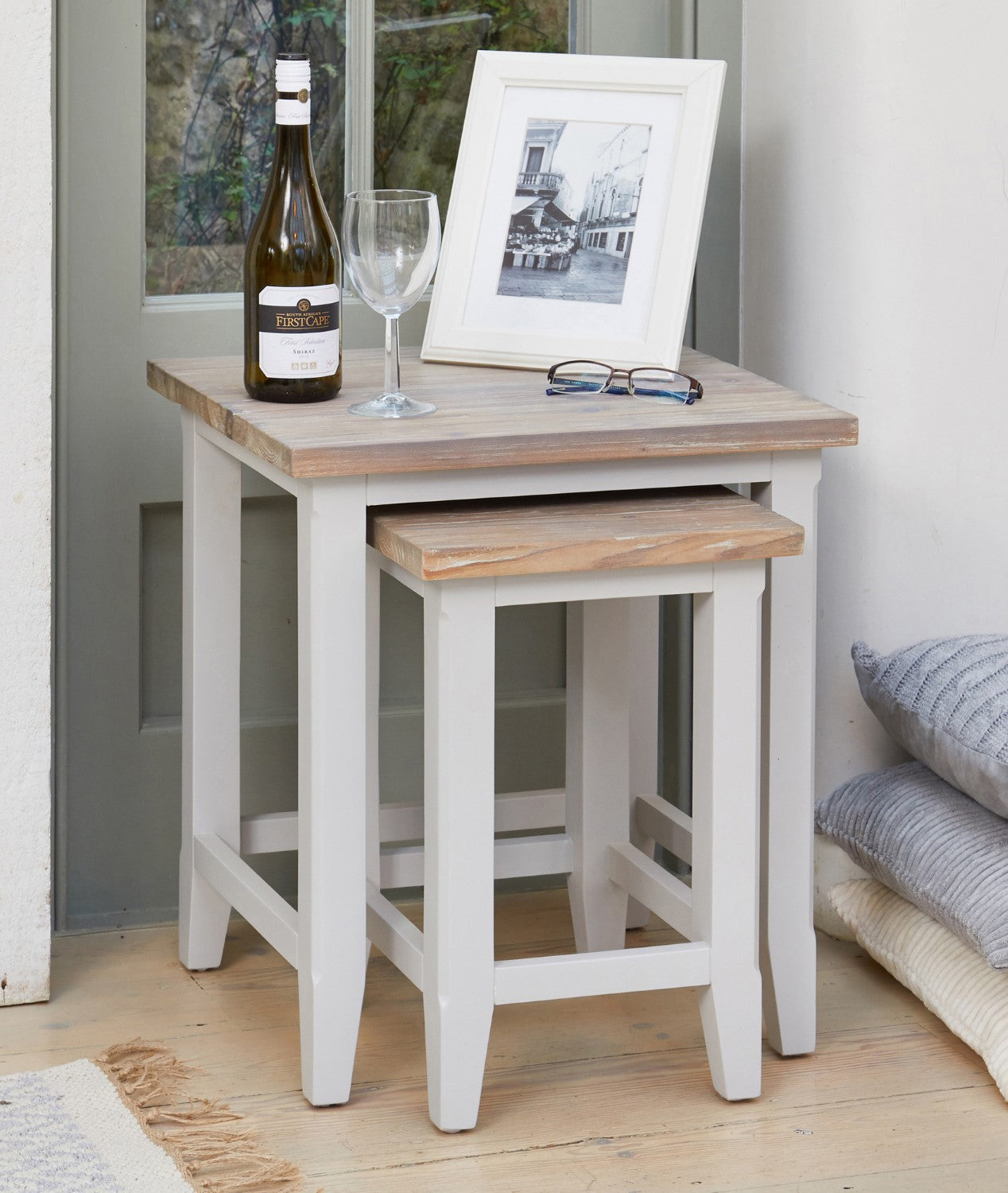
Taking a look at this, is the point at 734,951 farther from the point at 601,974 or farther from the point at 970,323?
the point at 970,323

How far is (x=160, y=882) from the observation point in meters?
2.09

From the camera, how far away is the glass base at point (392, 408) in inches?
62.9

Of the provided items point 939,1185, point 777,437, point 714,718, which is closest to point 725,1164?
point 939,1185

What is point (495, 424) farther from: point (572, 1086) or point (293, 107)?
point (572, 1086)

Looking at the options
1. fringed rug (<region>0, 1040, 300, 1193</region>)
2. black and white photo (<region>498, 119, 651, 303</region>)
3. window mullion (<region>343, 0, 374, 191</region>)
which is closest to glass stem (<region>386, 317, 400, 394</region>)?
black and white photo (<region>498, 119, 651, 303</region>)

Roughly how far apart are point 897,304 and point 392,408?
0.62 metres

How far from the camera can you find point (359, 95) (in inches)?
78.7

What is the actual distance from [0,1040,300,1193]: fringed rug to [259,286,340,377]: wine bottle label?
26.7 inches

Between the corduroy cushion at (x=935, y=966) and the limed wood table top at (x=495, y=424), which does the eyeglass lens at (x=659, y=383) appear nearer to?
the limed wood table top at (x=495, y=424)

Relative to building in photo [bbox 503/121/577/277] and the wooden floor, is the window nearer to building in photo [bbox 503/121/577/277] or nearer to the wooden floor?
building in photo [bbox 503/121/577/277]

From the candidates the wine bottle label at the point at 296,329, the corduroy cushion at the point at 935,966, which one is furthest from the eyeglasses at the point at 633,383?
the corduroy cushion at the point at 935,966

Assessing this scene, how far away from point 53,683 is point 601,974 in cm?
77

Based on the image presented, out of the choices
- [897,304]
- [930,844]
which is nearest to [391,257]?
[897,304]

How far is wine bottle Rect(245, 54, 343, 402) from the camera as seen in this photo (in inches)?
63.6
